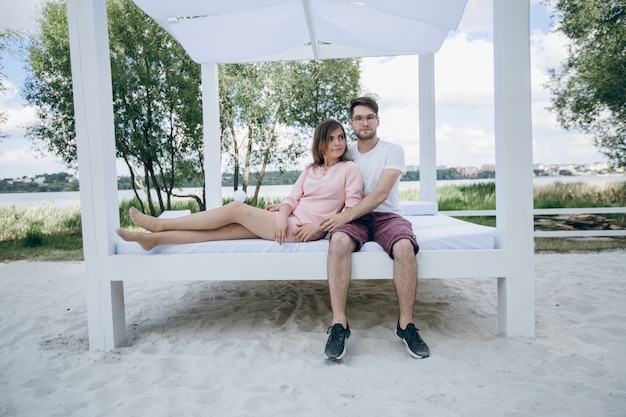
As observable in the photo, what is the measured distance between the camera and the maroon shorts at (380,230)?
92.7 inches

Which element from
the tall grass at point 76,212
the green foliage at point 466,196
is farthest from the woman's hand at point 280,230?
the green foliage at point 466,196

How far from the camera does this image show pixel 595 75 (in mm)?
6668

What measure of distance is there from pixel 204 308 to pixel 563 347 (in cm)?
235

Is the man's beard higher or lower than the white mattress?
higher

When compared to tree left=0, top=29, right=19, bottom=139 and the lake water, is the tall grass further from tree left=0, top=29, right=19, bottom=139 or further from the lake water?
tree left=0, top=29, right=19, bottom=139

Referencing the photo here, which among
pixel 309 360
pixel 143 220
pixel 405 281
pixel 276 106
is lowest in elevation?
pixel 309 360

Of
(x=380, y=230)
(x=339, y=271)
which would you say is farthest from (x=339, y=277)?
(x=380, y=230)

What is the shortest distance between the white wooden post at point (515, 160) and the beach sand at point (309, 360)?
207mm

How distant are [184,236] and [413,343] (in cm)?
138

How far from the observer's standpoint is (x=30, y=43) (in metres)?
7.02

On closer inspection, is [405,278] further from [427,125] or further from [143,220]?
[427,125]

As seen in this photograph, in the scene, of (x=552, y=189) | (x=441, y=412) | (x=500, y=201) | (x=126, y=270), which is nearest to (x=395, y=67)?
(x=552, y=189)

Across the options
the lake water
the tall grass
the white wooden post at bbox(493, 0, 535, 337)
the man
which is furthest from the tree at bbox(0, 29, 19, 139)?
the white wooden post at bbox(493, 0, 535, 337)

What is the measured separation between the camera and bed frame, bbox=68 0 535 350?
7.66 feet
